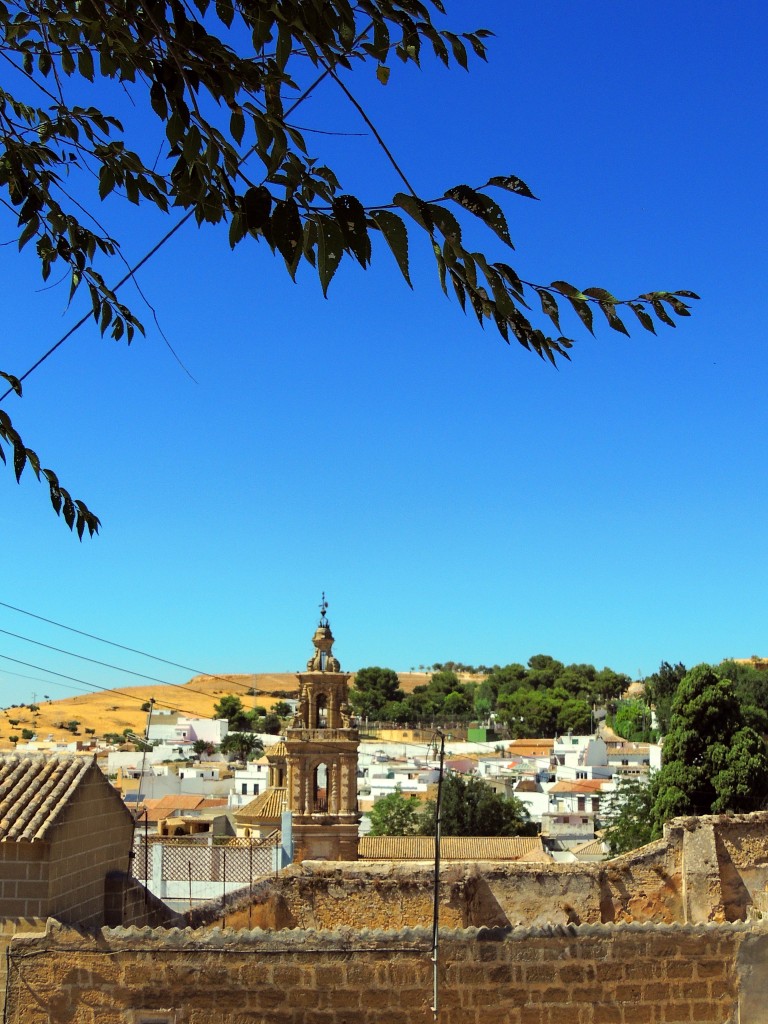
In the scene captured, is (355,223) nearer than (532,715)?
Yes

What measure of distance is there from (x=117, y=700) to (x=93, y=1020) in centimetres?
12137

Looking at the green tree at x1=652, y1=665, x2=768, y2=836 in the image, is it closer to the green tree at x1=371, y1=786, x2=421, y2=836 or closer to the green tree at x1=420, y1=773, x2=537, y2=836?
the green tree at x1=420, y1=773, x2=537, y2=836

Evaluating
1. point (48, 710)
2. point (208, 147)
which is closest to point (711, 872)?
point (208, 147)

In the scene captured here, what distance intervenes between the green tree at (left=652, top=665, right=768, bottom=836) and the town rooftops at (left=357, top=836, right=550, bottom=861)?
904cm

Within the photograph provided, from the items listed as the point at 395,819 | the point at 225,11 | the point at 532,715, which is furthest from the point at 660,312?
the point at 532,715

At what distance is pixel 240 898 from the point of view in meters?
9.88

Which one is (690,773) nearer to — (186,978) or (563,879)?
(563,879)

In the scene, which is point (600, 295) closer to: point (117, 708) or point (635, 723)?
point (635, 723)

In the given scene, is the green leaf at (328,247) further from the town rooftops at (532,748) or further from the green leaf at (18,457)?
the town rooftops at (532,748)

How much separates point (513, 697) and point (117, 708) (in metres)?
46.4

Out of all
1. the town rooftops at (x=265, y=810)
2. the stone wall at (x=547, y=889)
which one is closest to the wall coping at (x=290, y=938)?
the stone wall at (x=547, y=889)

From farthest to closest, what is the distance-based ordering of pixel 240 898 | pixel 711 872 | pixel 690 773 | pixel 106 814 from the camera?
pixel 690 773 → pixel 711 872 → pixel 240 898 → pixel 106 814

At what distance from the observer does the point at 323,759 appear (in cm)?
2786

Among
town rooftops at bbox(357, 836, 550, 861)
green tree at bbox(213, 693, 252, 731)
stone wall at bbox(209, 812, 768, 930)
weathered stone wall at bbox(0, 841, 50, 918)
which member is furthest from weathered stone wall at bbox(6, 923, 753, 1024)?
green tree at bbox(213, 693, 252, 731)
